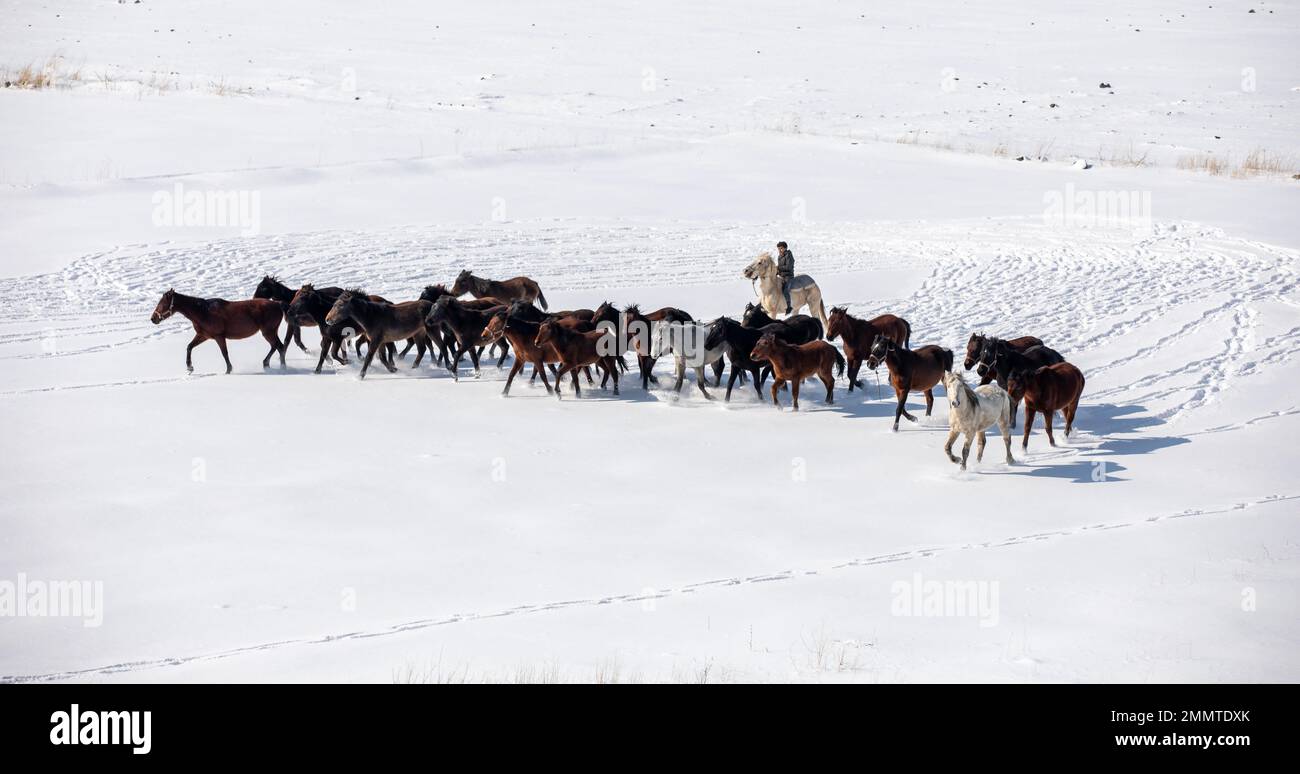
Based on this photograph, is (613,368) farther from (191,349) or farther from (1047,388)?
(191,349)

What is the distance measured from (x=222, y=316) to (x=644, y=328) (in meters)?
5.51

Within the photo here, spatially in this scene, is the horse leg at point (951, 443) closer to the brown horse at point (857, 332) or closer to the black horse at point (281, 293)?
the brown horse at point (857, 332)

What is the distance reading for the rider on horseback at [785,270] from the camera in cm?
1873

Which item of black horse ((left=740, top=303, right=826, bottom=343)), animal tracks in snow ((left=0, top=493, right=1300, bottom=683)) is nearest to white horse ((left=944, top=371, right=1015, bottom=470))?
animal tracks in snow ((left=0, top=493, right=1300, bottom=683))

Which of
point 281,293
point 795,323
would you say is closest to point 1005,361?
point 795,323

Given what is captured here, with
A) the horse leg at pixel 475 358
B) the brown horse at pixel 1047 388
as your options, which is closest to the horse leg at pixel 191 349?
the horse leg at pixel 475 358

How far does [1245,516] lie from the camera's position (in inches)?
470

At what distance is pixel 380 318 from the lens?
1677 centimetres

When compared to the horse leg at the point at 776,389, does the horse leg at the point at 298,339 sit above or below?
above

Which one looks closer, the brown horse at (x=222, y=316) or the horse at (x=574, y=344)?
the horse at (x=574, y=344)

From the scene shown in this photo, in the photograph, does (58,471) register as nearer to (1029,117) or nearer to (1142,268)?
(1142,268)

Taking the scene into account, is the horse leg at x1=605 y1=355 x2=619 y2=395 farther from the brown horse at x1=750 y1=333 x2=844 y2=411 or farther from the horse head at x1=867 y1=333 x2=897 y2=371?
the horse head at x1=867 y1=333 x2=897 y2=371

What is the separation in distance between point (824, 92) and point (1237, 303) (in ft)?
74.6

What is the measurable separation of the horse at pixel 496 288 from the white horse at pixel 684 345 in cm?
357
